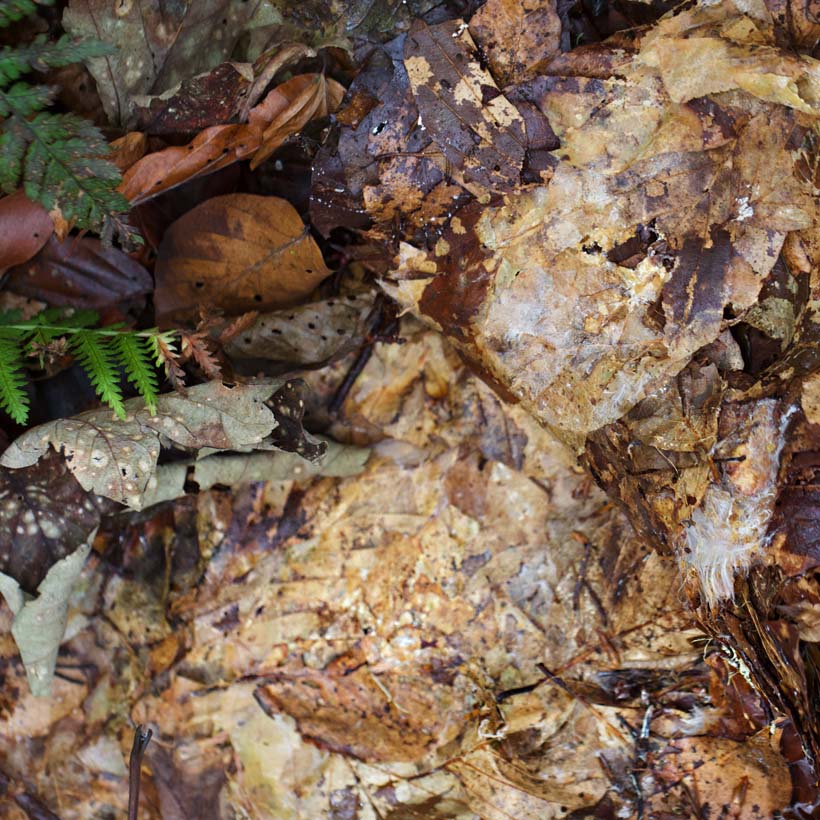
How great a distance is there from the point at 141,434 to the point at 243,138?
0.95 m

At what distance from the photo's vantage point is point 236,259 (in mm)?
2357

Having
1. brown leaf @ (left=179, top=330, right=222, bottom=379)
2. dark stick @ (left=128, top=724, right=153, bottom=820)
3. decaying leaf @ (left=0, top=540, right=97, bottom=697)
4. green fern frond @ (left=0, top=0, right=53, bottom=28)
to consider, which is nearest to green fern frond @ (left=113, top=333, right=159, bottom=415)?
brown leaf @ (left=179, top=330, right=222, bottom=379)

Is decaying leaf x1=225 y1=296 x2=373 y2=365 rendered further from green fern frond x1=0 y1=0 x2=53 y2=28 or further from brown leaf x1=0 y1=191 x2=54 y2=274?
green fern frond x1=0 y1=0 x2=53 y2=28

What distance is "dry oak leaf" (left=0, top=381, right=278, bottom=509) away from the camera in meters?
2.12

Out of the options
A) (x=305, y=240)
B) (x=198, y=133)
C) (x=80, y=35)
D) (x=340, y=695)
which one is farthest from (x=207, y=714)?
(x=80, y=35)

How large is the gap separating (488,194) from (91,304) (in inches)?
53.7

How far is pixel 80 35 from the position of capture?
2.07m

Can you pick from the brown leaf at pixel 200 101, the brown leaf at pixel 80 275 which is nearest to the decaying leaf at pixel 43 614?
the brown leaf at pixel 80 275

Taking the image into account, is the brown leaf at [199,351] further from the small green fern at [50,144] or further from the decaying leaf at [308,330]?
the small green fern at [50,144]

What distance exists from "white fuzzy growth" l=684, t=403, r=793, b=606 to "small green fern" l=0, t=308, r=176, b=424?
164 cm

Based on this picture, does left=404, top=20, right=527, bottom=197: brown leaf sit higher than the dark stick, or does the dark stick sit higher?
left=404, top=20, right=527, bottom=197: brown leaf

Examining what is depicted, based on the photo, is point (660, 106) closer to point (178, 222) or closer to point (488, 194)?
point (488, 194)

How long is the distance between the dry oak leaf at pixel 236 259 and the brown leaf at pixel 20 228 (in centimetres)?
36

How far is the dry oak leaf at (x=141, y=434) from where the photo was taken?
2.12 meters
